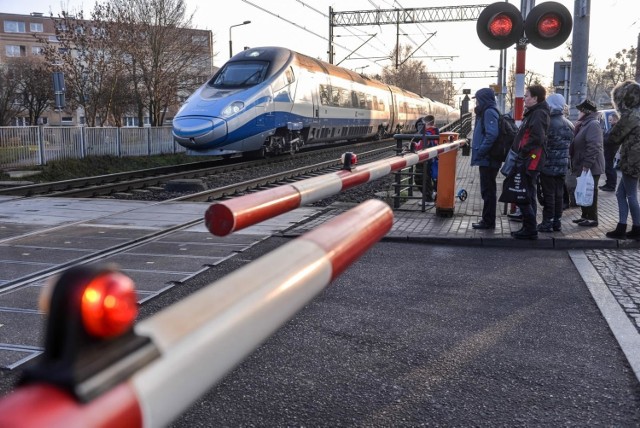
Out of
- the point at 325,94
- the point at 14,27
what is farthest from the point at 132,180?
the point at 14,27

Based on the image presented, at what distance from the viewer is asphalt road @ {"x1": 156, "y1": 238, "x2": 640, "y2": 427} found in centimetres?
294

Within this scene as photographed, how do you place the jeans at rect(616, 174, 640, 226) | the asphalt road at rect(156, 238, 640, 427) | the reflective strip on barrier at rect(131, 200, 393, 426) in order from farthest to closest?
the jeans at rect(616, 174, 640, 226), the asphalt road at rect(156, 238, 640, 427), the reflective strip on barrier at rect(131, 200, 393, 426)

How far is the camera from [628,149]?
693 centimetres

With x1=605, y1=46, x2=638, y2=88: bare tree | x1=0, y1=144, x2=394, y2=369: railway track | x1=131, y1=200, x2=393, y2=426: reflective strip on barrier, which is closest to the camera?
x1=131, y1=200, x2=393, y2=426: reflective strip on barrier

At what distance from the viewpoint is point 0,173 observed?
53.2 ft

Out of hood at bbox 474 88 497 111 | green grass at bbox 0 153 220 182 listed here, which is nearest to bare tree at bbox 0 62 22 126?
green grass at bbox 0 153 220 182

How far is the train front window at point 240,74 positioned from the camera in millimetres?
17000

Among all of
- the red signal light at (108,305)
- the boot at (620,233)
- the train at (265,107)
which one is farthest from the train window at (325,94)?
the red signal light at (108,305)

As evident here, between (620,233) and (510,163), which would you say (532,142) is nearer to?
(510,163)

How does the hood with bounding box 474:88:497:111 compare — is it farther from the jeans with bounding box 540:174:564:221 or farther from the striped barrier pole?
the striped barrier pole

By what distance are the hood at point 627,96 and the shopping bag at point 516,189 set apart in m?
1.38

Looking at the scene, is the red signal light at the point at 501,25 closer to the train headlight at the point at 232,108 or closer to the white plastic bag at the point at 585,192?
the white plastic bag at the point at 585,192

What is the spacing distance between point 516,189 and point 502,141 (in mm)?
1035

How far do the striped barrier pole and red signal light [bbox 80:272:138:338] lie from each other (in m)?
0.04
